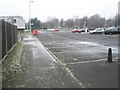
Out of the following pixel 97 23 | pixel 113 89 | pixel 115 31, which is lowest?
pixel 113 89

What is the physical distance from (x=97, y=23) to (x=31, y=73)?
10083 centimetres

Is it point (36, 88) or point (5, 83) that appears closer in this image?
point (36, 88)

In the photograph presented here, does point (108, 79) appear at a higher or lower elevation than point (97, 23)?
lower

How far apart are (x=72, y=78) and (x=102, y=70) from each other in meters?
1.68

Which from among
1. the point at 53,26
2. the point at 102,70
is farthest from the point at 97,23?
the point at 102,70

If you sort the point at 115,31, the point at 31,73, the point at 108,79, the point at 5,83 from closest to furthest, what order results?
the point at 5,83 < the point at 108,79 < the point at 31,73 < the point at 115,31

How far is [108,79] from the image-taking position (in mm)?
5805

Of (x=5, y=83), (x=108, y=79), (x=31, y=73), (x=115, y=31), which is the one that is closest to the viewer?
(x=5, y=83)

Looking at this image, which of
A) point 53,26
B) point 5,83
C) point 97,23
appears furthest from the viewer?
point 53,26

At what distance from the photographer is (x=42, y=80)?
5.77 m

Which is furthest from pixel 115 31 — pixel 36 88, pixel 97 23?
pixel 97 23

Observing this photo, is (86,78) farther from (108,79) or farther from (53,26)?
(53,26)

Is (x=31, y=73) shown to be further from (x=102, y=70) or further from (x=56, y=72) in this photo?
(x=102, y=70)

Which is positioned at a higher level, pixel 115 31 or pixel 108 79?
pixel 115 31
